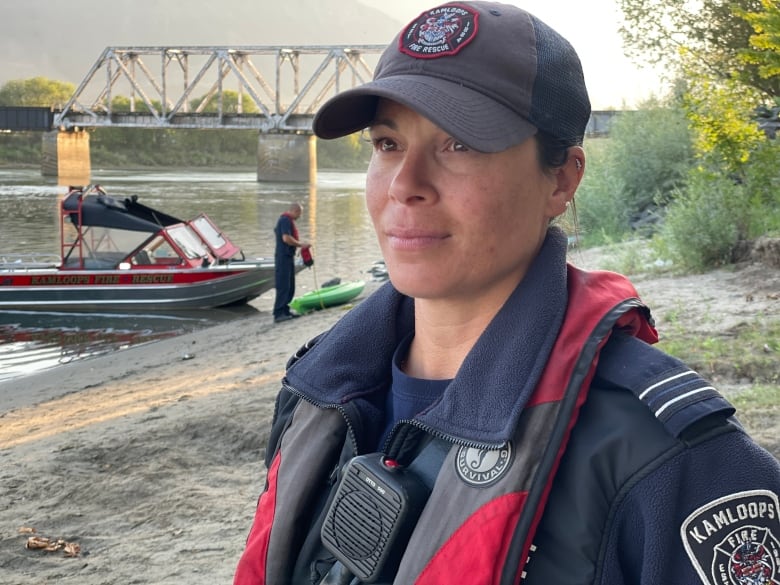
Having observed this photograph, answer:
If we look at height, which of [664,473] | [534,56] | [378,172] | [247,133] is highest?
[534,56]

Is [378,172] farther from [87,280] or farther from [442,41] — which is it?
[87,280]

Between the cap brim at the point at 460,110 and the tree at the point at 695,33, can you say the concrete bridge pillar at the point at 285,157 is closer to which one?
the tree at the point at 695,33

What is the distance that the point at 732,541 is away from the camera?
1.36m

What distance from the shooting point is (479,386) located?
1592 millimetres

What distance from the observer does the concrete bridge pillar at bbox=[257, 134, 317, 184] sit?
84500 mm

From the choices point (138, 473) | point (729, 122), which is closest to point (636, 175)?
point (729, 122)

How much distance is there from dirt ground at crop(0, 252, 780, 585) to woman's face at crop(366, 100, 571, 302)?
4.38ft

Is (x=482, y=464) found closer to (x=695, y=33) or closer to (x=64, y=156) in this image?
(x=695, y=33)

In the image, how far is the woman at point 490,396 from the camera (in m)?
1.38

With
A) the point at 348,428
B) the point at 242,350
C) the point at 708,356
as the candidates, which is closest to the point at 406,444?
the point at 348,428

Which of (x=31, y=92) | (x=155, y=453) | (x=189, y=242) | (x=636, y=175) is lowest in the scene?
(x=31, y=92)

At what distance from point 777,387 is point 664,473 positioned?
16.2ft

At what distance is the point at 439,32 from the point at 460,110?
0.54ft

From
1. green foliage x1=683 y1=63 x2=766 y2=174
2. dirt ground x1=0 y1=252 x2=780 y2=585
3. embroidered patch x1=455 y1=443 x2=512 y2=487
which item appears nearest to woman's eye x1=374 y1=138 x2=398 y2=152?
embroidered patch x1=455 y1=443 x2=512 y2=487
